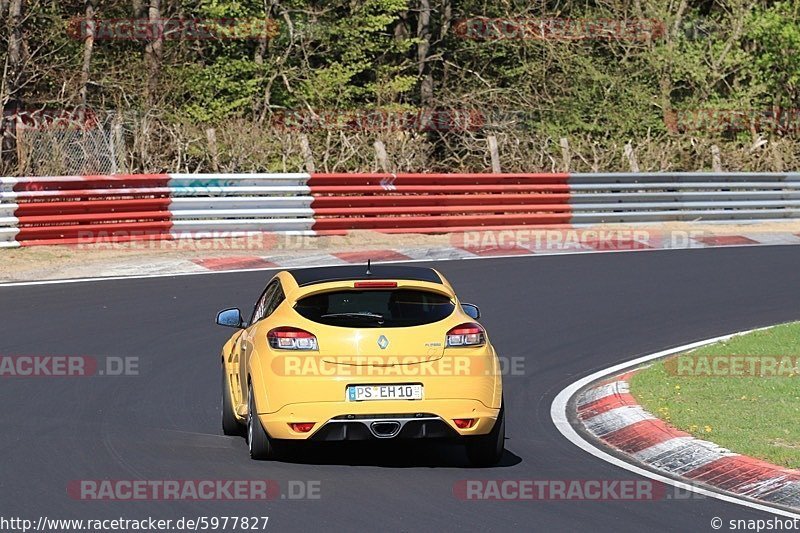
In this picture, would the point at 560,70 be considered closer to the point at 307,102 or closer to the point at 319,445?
the point at 307,102

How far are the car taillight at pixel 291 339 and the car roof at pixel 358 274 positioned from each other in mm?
471

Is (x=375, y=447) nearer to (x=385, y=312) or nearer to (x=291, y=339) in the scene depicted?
(x=385, y=312)

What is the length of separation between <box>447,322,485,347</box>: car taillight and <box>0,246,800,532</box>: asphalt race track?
82cm

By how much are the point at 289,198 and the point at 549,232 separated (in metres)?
4.63

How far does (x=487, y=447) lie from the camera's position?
928 centimetres

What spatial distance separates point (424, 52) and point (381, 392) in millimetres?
30341

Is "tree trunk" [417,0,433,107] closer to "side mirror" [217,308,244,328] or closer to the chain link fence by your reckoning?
the chain link fence

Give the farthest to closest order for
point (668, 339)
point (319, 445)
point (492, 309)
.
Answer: point (492, 309) < point (668, 339) < point (319, 445)

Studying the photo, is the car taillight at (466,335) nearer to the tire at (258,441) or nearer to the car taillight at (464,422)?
the car taillight at (464,422)

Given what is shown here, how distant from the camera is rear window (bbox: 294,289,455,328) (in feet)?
30.3

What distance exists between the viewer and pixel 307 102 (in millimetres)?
36344

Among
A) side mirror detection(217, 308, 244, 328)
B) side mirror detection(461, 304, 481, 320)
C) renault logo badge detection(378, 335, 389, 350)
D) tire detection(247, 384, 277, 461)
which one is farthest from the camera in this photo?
side mirror detection(217, 308, 244, 328)

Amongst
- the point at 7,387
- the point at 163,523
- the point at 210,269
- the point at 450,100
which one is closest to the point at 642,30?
the point at 450,100

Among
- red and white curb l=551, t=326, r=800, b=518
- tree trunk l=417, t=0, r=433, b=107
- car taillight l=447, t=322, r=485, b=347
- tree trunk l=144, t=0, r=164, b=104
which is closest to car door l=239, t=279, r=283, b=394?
car taillight l=447, t=322, r=485, b=347
